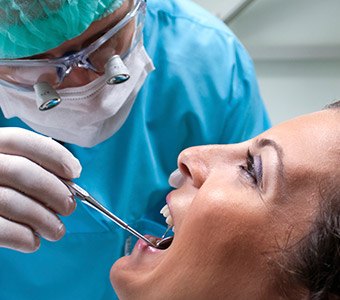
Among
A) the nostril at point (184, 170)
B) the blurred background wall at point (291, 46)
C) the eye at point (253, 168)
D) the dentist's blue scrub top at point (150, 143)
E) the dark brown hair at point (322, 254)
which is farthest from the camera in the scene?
the blurred background wall at point (291, 46)

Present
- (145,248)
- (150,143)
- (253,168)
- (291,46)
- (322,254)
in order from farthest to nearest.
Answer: (291,46), (150,143), (145,248), (253,168), (322,254)

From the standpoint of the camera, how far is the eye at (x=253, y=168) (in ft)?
3.10

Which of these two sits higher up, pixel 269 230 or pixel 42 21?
pixel 42 21

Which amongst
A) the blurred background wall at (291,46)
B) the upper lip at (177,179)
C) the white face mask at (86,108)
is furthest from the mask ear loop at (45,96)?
the blurred background wall at (291,46)

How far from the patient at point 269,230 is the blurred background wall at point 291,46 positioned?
1370 millimetres

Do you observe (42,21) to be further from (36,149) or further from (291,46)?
(291,46)

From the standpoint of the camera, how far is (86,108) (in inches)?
45.8

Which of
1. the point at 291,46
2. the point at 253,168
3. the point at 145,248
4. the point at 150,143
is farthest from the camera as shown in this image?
the point at 291,46

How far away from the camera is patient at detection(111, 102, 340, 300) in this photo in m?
0.85

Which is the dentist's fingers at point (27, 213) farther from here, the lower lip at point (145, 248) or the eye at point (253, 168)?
the eye at point (253, 168)

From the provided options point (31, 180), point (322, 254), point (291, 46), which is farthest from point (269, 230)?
point (291, 46)

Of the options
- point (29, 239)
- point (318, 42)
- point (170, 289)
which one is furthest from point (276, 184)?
point (318, 42)

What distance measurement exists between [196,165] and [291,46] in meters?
1.44

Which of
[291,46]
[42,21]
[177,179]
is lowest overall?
[291,46]
